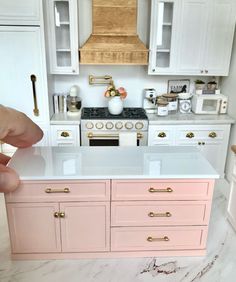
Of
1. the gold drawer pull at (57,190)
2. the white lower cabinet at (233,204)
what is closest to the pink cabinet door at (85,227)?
the gold drawer pull at (57,190)

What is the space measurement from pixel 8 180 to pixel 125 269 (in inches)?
42.9

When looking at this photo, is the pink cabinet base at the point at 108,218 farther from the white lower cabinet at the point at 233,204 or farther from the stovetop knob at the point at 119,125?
the stovetop knob at the point at 119,125

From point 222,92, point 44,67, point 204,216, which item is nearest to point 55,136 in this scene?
point 44,67

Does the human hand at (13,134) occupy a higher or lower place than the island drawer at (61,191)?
higher

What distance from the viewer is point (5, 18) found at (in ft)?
9.76

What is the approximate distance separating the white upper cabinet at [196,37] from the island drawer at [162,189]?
5.71 feet

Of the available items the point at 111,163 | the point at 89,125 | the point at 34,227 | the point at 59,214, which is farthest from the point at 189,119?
the point at 34,227

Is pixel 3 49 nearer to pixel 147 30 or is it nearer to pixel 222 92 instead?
pixel 147 30

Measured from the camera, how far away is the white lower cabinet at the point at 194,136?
3.47 m

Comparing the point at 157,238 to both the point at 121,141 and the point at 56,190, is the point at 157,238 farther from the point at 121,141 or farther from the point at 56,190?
the point at 121,141

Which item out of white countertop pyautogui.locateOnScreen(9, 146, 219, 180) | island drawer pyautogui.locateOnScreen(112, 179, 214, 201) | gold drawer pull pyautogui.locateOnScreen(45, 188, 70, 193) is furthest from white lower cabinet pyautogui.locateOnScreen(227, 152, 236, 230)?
gold drawer pull pyautogui.locateOnScreen(45, 188, 70, 193)

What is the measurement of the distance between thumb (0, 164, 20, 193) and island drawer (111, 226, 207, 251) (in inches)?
31.2

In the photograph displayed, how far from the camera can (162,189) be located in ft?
7.13

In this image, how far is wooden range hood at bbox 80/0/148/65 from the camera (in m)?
3.24
